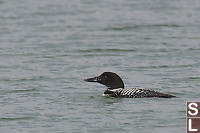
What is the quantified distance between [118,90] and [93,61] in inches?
164

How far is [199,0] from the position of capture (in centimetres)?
2817

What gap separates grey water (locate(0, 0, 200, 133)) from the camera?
1173 cm

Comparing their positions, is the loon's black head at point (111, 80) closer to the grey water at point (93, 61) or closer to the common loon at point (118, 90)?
the common loon at point (118, 90)

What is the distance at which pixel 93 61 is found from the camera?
1745 cm

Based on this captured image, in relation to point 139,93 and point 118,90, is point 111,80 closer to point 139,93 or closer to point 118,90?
point 118,90

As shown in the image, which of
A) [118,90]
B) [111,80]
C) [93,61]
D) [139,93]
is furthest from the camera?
[93,61]

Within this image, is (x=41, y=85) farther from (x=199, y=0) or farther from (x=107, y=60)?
A: (x=199, y=0)

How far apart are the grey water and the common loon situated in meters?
0.10

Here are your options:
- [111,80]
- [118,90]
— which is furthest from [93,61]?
[118,90]

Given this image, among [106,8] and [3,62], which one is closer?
[3,62]

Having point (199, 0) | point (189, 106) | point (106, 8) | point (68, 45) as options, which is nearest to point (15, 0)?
point (106, 8)

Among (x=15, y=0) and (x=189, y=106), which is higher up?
(x=15, y=0)

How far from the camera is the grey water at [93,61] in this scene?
1173 cm

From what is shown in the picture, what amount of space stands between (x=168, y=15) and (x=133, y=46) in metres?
5.84
